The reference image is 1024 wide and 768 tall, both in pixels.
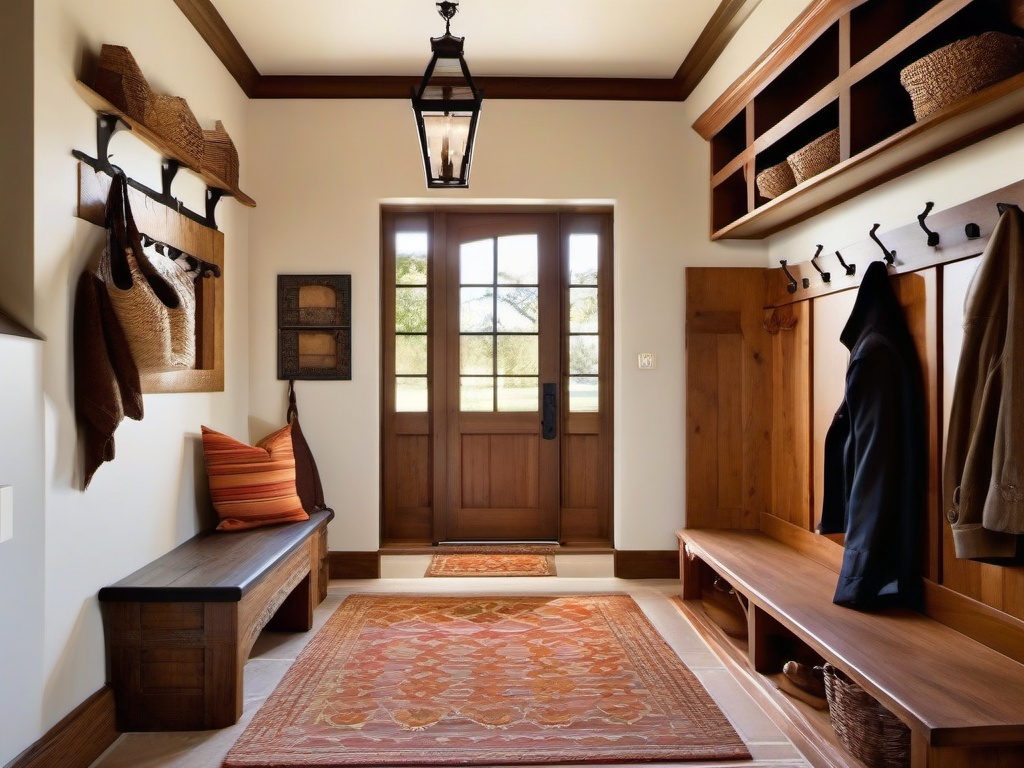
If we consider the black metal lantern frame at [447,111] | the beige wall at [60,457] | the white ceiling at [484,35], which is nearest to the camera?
the beige wall at [60,457]

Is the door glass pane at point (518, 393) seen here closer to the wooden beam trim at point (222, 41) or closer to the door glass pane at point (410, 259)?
the door glass pane at point (410, 259)

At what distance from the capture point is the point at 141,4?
283 cm

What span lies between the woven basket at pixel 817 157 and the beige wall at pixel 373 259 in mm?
1255

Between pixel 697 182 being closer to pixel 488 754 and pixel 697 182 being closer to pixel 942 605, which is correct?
pixel 942 605

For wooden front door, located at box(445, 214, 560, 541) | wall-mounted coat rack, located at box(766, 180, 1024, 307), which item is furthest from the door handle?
wall-mounted coat rack, located at box(766, 180, 1024, 307)

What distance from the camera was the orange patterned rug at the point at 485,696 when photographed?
226 centimetres

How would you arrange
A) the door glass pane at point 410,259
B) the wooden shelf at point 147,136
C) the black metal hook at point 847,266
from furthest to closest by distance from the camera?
1. the door glass pane at point 410,259
2. the black metal hook at point 847,266
3. the wooden shelf at point 147,136

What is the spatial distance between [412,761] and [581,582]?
80.4 inches

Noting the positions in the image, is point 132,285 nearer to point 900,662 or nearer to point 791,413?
point 900,662

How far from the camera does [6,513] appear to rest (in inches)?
74.8

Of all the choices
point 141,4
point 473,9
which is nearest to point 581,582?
point 473,9

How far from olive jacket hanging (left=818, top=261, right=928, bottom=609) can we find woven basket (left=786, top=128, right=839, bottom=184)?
64 centimetres

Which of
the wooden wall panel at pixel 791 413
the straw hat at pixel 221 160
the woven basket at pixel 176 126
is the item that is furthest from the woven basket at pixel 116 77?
the wooden wall panel at pixel 791 413

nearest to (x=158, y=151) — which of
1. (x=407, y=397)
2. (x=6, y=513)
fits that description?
(x=6, y=513)
